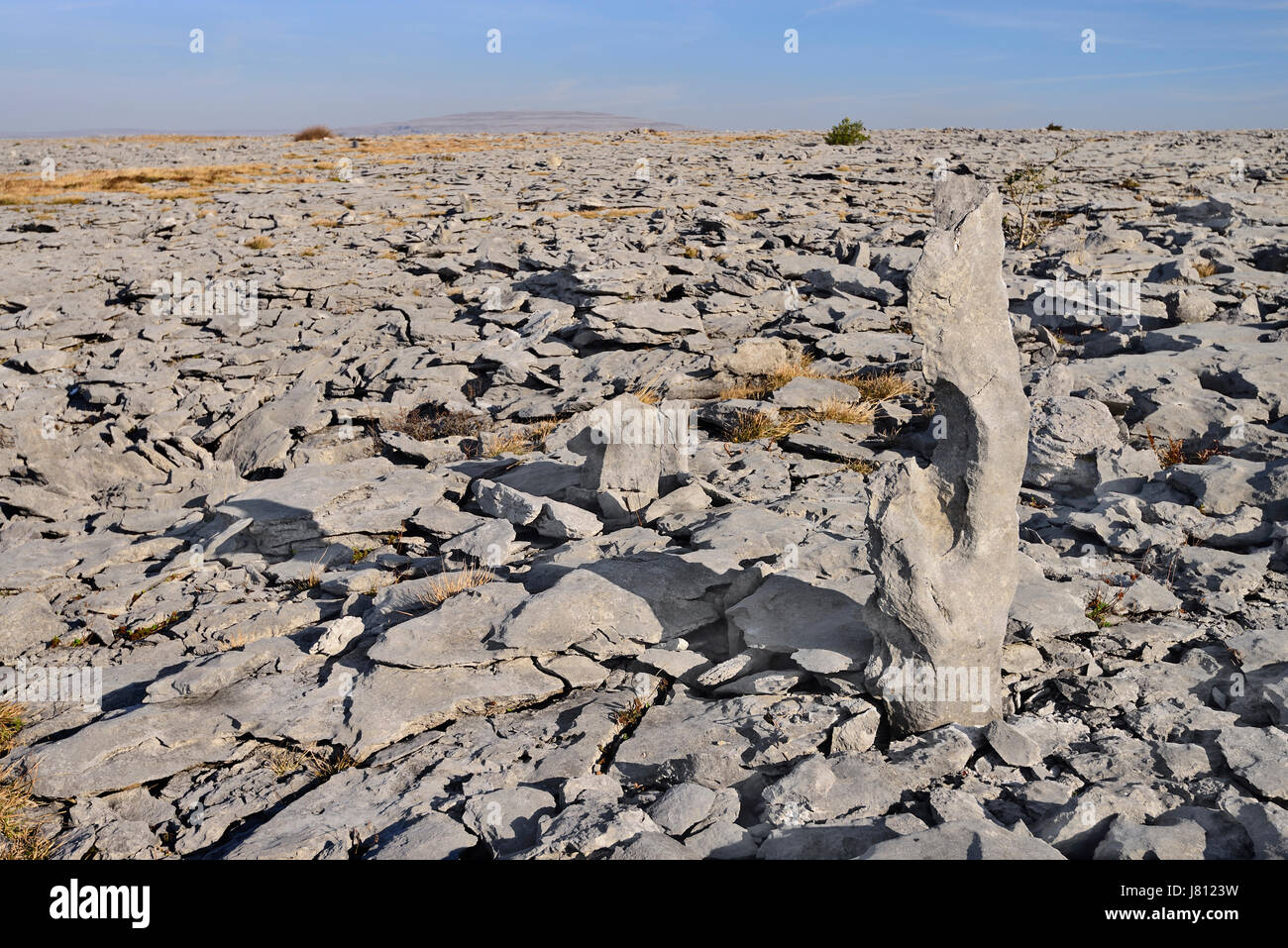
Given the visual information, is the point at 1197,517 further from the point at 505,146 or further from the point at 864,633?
the point at 505,146

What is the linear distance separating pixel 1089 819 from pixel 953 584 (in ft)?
4.72

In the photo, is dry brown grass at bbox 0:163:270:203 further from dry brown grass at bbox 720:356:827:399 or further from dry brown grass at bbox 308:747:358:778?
dry brown grass at bbox 308:747:358:778

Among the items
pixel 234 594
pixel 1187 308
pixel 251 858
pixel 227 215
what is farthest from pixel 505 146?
pixel 251 858

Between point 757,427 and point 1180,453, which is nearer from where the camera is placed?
point 1180,453

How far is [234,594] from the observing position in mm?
7969

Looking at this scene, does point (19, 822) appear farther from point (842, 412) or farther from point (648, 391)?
point (842, 412)

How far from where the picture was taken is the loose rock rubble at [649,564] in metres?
4.68

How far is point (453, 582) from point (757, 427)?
528cm

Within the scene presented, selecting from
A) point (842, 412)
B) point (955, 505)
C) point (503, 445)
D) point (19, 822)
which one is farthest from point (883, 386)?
point (19, 822)

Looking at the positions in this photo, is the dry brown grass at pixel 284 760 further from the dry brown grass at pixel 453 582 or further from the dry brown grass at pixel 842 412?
the dry brown grass at pixel 842 412

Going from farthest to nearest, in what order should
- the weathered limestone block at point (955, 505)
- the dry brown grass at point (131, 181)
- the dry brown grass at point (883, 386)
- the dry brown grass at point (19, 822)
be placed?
the dry brown grass at point (131, 181), the dry brown grass at point (883, 386), the dry brown grass at point (19, 822), the weathered limestone block at point (955, 505)

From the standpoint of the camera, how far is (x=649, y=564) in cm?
675

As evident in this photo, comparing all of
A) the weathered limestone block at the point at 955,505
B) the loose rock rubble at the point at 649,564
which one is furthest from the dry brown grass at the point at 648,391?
the weathered limestone block at the point at 955,505

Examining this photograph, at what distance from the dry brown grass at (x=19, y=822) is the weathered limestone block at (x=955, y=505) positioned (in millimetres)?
5154
